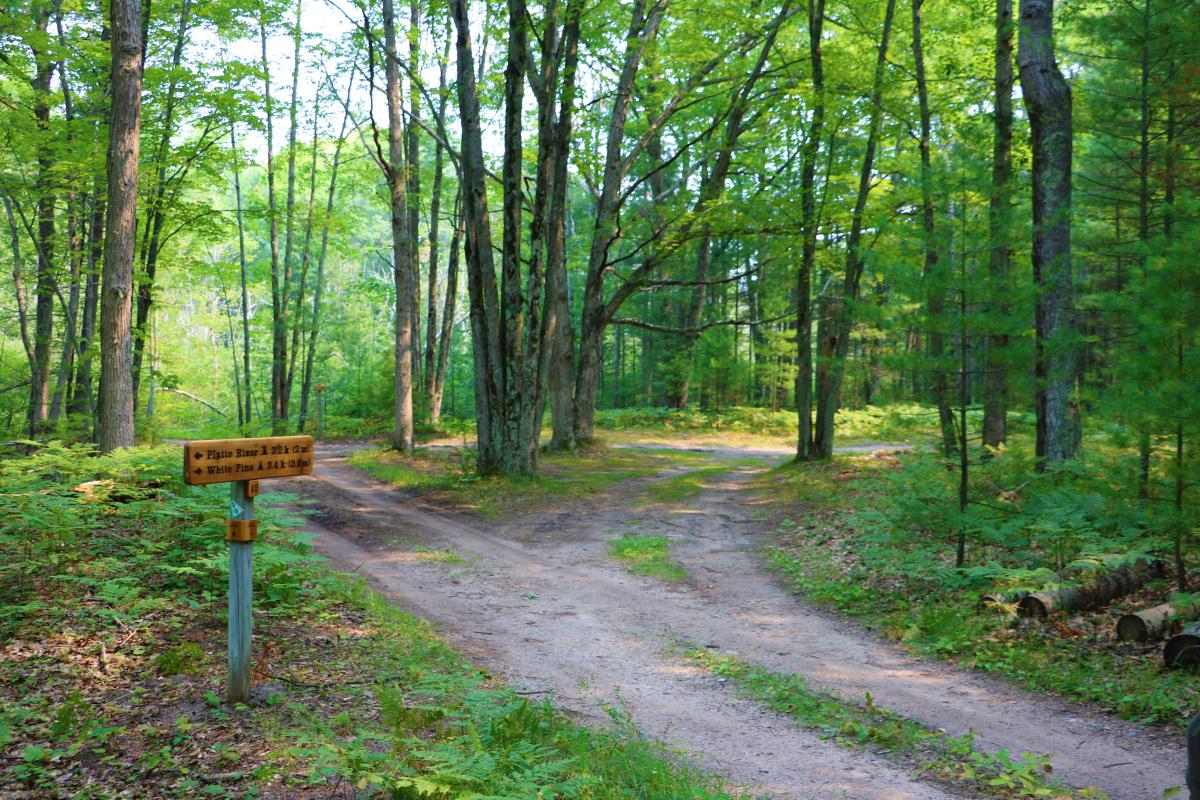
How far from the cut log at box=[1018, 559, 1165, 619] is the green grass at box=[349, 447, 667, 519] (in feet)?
27.7

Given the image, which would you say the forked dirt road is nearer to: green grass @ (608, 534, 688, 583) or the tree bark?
green grass @ (608, 534, 688, 583)

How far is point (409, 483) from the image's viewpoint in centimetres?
1577

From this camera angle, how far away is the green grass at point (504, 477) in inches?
553

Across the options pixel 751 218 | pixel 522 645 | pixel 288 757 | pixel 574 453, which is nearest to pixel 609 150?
pixel 751 218

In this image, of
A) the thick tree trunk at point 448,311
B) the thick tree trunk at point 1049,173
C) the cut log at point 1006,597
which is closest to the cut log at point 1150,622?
the cut log at point 1006,597

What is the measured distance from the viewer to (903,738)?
481 centimetres

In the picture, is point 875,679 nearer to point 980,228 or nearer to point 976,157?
point 980,228

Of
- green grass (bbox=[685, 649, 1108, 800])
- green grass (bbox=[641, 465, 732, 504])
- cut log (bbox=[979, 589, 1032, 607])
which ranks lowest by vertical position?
green grass (bbox=[685, 649, 1108, 800])

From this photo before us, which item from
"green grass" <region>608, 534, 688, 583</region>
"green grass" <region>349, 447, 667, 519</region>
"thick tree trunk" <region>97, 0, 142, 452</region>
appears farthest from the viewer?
"green grass" <region>349, 447, 667, 519</region>

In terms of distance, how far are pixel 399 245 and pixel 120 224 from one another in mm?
9929

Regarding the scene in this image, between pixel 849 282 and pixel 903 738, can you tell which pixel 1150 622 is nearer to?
pixel 903 738

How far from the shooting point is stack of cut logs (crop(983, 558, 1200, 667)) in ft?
20.3

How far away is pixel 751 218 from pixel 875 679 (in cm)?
1293

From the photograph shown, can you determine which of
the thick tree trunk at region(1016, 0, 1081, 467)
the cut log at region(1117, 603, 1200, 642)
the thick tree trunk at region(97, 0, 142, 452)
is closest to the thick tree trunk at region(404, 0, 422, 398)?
the thick tree trunk at region(97, 0, 142, 452)
